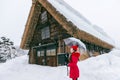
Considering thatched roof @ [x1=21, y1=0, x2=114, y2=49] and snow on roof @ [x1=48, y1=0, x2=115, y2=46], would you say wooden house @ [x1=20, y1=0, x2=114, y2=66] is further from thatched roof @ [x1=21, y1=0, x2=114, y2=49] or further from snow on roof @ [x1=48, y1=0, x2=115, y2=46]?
snow on roof @ [x1=48, y1=0, x2=115, y2=46]

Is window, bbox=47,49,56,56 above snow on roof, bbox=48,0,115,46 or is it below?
below

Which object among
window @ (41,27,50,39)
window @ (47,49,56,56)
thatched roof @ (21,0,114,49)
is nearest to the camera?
thatched roof @ (21,0,114,49)

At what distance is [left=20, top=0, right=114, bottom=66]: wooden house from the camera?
45.7 ft

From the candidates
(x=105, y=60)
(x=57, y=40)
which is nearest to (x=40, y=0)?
(x=57, y=40)

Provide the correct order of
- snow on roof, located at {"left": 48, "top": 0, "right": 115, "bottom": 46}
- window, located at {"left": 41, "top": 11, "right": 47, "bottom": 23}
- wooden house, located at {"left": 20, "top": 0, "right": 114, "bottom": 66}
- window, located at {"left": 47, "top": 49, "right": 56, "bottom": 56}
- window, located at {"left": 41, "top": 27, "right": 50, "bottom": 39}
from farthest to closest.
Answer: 1. window, located at {"left": 41, "top": 11, "right": 47, "bottom": 23}
2. window, located at {"left": 41, "top": 27, "right": 50, "bottom": 39}
3. window, located at {"left": 47, "top": 49, "right": 56, "bottom": 56}
4. snow on roof, located at {"left": 48, "top": 0, "right": 115, "bottom": 46}
5. wooden house, located at {"left": 20, "top": 0, "right": 114, "bottom": 66}

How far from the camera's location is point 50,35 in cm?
1634

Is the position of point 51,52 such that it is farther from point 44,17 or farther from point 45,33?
point 44,17

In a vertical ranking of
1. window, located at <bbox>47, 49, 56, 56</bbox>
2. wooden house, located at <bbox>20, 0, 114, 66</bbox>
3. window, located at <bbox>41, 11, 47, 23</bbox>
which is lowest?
window, located at <bbox>47, 49, 56, 56</bbox>

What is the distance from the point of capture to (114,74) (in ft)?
28.7

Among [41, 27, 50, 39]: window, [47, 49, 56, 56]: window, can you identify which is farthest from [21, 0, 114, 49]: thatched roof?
[47, 49, 56, 56]: window

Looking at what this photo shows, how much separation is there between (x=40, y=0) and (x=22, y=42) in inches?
170

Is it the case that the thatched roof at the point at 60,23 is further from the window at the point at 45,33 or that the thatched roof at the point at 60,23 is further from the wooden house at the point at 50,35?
the window at the point at 45,33

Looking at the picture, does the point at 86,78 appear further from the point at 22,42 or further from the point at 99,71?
the point at 22,42

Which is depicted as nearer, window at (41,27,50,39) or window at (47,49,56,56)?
window at (47,49,56,56)
